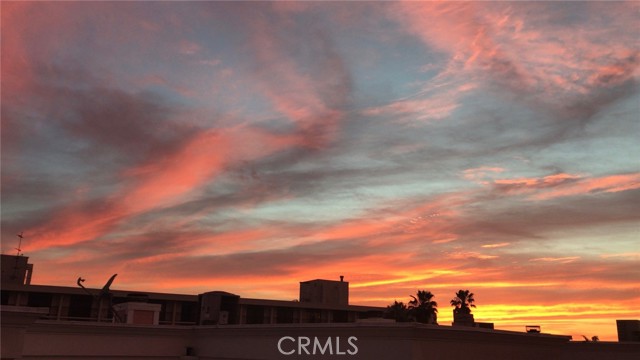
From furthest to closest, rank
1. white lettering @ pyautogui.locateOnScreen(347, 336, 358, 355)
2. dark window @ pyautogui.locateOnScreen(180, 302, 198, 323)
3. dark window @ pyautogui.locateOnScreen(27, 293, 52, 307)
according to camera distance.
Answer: dark window @ pyautogui.locateOnScreen(180, 302, 198, 323), dark window @ pyautogui.locateOnScreen(27, 293, 52, 307), white lettering @ pyautogui.locateOnScreen(347, 336, 358, 355)

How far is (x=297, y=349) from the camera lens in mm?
27000

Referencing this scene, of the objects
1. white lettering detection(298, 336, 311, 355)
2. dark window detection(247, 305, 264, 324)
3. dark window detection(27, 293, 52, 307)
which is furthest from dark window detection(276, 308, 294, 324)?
white lettering detection(298, 336, 311, 355)

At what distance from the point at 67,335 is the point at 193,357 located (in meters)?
7.96

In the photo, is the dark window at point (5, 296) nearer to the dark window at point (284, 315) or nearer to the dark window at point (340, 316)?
the dark window at point (284, 315)

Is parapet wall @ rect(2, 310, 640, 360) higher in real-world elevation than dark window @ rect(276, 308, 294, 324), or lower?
lower

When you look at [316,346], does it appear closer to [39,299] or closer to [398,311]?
[39,299]

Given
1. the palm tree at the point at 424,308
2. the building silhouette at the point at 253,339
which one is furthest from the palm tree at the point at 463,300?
the building silhouette at the point at 253,339

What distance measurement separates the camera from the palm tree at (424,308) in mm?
73500

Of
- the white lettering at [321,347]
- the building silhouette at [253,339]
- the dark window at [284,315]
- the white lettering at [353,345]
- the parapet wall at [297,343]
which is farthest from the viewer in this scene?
the dark window at [284,315]

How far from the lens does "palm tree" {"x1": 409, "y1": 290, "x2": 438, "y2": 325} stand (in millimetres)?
73500

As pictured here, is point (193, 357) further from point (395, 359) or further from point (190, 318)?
point (190, 318)

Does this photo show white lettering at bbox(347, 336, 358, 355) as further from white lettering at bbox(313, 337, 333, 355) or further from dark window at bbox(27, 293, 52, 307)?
dark window at bbox(27, 293, 52, 307)

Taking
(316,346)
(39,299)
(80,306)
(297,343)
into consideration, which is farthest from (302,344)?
(39,299)

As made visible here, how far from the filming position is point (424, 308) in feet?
246
